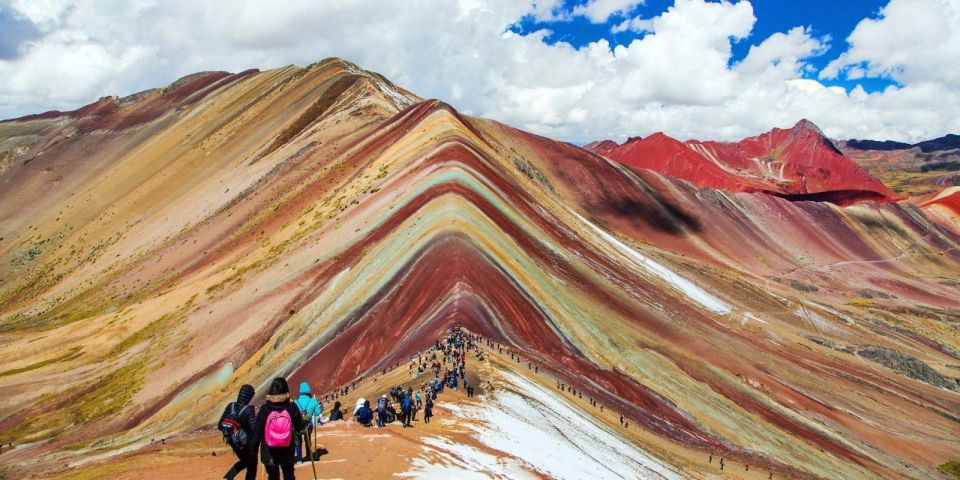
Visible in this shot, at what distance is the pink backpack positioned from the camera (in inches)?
369

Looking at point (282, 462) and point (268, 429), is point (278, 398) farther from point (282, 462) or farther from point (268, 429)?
point (282, 462)

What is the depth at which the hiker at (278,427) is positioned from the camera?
938cm

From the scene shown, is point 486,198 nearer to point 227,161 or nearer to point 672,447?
point 672,447

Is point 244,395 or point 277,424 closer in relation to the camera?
point 277,424

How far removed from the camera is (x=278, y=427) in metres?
9.38

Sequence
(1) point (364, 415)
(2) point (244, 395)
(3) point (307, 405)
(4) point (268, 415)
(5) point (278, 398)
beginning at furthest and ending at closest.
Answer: (1) point (364, 415), (3) point (307, 405), (2) point (244, 395), (4) point (268, 415), (5) point (278, 398)

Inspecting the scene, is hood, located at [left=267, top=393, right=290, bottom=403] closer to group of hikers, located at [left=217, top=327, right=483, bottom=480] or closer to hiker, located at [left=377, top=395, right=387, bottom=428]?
group of hikers, located at [left=217, top=327, right=483, bottom=480]

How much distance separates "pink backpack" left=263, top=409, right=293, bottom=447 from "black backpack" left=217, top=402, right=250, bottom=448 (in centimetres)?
51

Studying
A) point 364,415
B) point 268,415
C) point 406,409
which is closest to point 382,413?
point 364,415

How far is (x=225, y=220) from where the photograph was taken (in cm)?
6588

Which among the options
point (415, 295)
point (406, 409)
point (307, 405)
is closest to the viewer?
point (307, 405)

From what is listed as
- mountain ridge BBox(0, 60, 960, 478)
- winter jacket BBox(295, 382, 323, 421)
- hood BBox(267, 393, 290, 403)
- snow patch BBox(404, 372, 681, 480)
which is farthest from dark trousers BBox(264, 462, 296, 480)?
mountain ridge BBox(0, 60, 960, 478)

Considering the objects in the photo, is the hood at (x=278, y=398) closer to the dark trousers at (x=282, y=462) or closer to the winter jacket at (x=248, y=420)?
the winter jacket at (x=248, y=420)

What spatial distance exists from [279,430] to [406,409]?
630 centimetres
